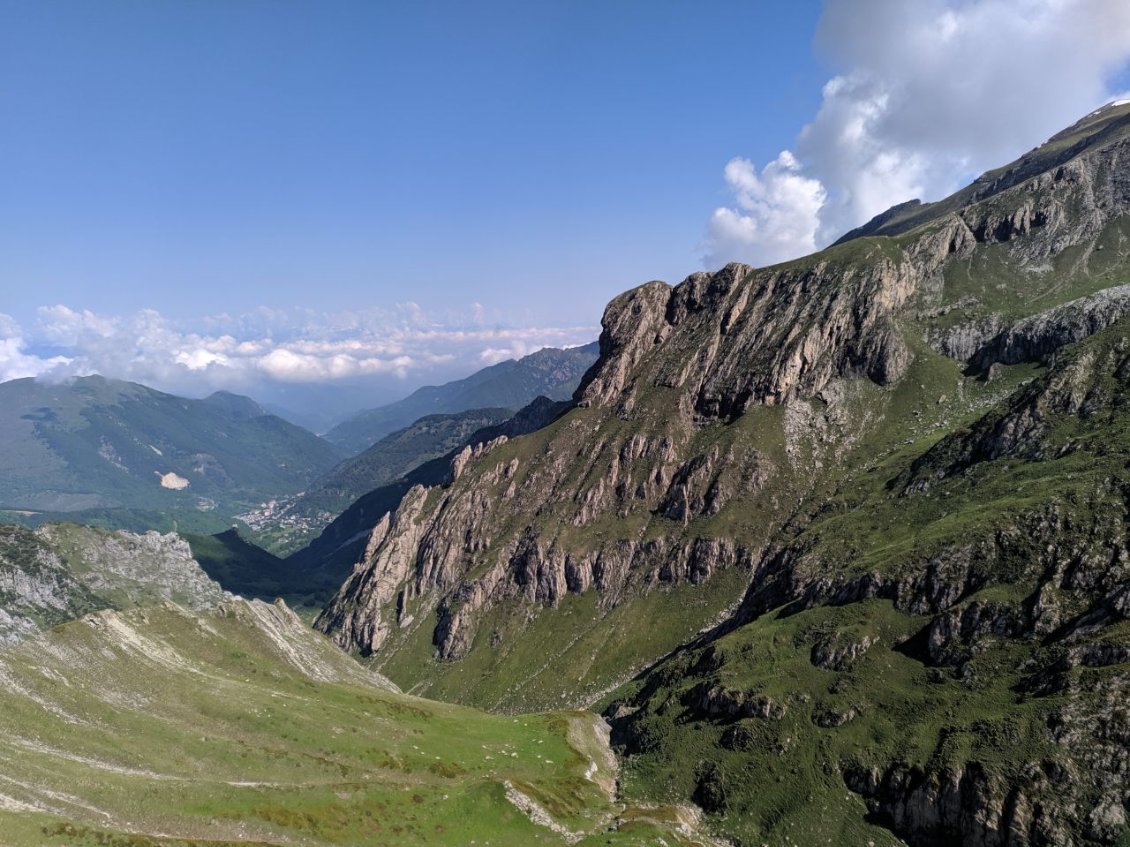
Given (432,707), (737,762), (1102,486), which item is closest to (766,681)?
(737,762)

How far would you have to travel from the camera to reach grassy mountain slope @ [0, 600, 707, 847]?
9425 cm

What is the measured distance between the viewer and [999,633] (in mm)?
133000

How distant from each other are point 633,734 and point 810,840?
60.6 metres

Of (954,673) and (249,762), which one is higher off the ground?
(249,762)

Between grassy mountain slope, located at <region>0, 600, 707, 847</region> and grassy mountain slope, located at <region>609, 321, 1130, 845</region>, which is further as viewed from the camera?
grassy mountain slope, located at <region>609, 321, 1130, 845</region>

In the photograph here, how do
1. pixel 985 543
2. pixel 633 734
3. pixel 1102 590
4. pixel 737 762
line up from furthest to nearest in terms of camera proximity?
1. pixel 633 734
2. pixel 985 543
3. pixel 737 762
4. pixel 1102 590

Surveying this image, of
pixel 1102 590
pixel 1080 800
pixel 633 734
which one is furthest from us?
pixel 633 734

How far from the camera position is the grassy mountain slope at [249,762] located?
3711 inches

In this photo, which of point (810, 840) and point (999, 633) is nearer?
point (810, 840)

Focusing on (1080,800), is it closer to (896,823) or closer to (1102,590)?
(896,823)

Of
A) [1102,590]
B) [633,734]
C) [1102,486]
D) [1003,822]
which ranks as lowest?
[633,734]

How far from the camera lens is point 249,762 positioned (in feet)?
391

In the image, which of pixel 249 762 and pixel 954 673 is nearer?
pixel 249 762

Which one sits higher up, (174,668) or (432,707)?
(174,668)
